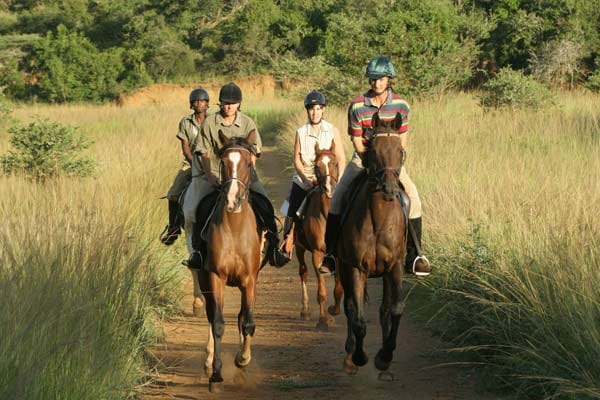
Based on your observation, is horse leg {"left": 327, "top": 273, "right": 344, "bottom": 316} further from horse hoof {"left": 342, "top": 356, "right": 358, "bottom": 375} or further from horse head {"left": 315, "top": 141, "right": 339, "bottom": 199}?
horse hoof {"left": 342, "top": 356, "right": 358, "bottom": 375}

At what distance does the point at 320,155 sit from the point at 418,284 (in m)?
1.76

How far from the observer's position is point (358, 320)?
7598 mm

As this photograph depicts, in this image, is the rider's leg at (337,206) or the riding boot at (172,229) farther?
the riding boot at (172,229)

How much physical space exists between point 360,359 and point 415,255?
114 cm

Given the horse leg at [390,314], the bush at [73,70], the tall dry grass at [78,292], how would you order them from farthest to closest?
the bush at [73,70] < the horse leg at [390,314] < the tall dry grass at [78,292]

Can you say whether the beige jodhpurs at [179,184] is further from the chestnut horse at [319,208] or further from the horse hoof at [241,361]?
the horse hoof at [241,361]

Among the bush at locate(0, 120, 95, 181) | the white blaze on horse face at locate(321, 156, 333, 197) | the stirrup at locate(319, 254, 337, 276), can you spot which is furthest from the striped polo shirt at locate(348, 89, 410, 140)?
the bush at locate(0, 120, 95, 181)

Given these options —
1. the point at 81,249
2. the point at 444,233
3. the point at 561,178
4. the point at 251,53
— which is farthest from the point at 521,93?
the point at 251,53

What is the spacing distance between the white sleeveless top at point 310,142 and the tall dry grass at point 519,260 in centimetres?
156

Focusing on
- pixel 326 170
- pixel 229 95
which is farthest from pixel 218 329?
pixel 326 170

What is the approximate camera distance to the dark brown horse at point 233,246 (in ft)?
24.3

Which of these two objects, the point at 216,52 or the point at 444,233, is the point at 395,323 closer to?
the point at 444,233

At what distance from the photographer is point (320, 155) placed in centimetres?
1008

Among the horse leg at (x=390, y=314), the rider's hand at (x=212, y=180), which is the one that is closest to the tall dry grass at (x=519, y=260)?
the horse leg at (x=390, y=314)
